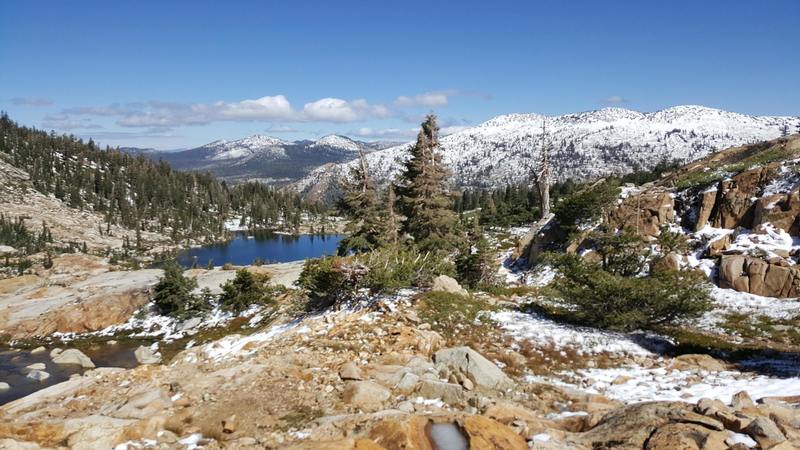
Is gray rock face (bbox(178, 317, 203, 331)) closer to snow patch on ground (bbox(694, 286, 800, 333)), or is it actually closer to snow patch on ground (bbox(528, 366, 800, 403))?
snow patch on ground (bbox(528, 366, 800, 403))

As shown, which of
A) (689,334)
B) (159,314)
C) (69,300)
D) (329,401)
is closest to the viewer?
(329,401)

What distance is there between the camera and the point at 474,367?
529 inches

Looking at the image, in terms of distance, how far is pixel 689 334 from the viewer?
17438 mm

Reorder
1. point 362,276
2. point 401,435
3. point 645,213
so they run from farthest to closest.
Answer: point 645,213
point 362,276
point 401,435

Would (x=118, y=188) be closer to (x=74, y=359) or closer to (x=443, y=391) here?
(x=74, y=359)

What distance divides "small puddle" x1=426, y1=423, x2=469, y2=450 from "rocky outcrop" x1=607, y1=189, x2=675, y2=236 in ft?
80.8

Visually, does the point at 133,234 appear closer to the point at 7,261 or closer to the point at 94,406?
the point at 7,261

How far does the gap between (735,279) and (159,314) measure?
41.9m

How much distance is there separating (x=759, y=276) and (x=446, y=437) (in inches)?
798

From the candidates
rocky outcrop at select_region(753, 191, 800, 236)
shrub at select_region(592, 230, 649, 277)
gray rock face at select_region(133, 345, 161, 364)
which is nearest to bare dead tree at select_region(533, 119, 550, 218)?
rocky outcrop at select_region(753, 191, 800, 236)

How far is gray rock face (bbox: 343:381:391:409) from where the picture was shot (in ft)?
38.6

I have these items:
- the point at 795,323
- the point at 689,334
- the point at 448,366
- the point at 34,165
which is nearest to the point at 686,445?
the point at 448,366

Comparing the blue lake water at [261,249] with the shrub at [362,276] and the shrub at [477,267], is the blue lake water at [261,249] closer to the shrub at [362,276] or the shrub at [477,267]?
the shrub at [477,267]

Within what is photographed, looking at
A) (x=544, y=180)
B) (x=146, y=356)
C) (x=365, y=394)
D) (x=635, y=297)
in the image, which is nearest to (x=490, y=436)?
(x=365, y=394)
